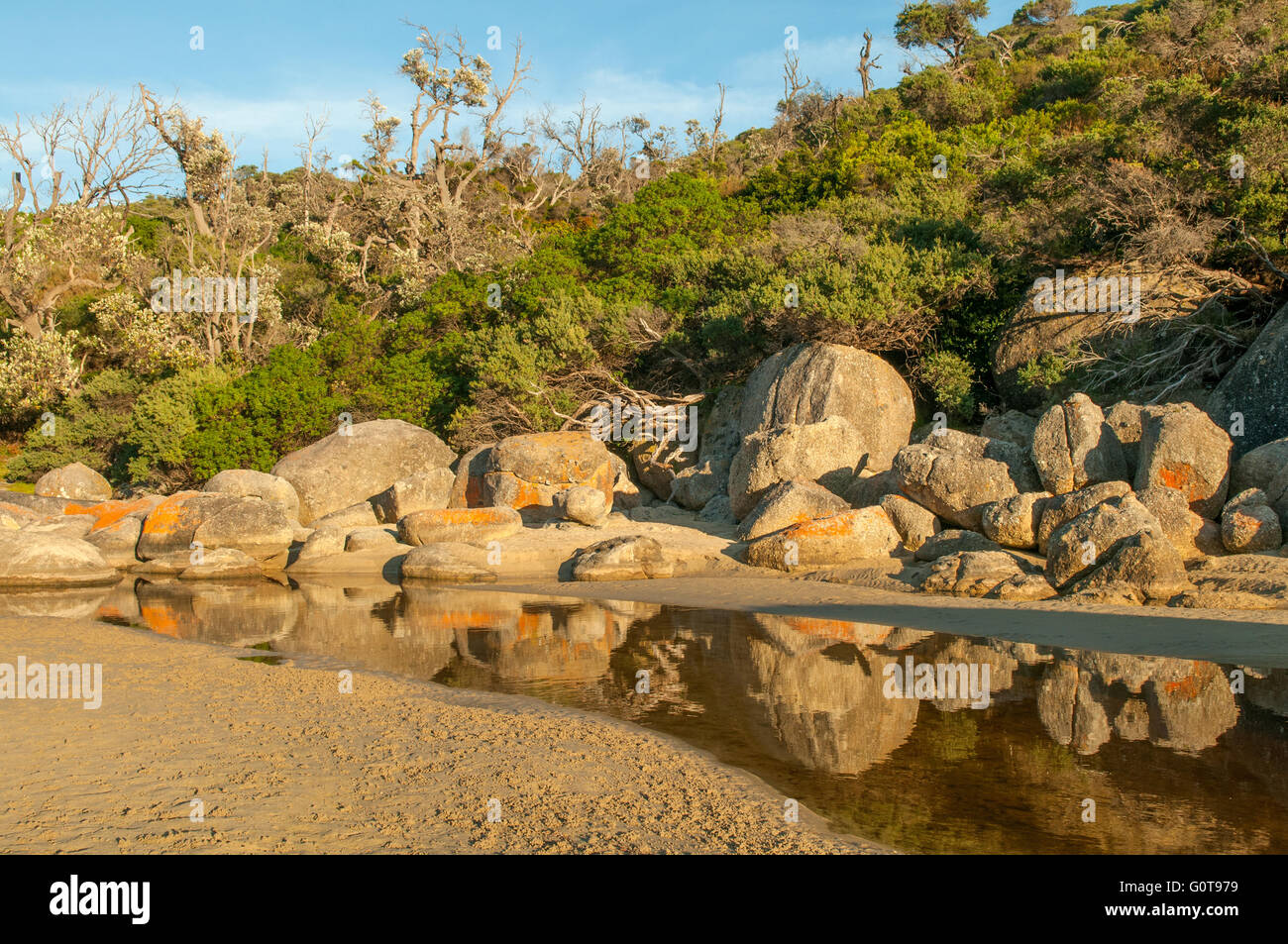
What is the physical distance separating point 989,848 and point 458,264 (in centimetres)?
2737

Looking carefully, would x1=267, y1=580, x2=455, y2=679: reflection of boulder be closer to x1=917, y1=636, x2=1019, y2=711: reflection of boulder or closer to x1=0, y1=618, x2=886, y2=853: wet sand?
x1=0, y1=618, x2=886, y2=853: wet sand

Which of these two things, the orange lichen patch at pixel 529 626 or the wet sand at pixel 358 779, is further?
the orange lichen patch at pixel 529 626

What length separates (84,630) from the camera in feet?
35.6

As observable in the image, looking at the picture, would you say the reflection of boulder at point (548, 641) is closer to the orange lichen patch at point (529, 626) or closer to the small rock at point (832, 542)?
the orange lichen patch at point (529, 626)

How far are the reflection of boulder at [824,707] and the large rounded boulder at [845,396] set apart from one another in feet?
29.0

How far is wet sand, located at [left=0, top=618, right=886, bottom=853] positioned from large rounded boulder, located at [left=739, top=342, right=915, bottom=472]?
39.0 ft

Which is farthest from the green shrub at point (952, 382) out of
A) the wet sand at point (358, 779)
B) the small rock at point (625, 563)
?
the wet sand at point (358, 779)

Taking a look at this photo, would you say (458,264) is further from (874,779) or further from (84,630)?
(874,779)

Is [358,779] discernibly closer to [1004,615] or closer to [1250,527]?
[1004,615]

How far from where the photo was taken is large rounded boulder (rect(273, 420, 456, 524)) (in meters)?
20.9

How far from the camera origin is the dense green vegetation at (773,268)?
1672 cm

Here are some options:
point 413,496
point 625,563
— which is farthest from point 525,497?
point 625,563

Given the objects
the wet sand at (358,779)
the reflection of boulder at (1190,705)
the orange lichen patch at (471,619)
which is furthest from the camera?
the orange lichen patch at (471,619)

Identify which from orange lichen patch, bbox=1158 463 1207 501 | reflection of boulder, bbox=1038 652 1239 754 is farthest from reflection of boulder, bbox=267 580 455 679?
orange lichen patch, bbox=1158 463 1207 501
